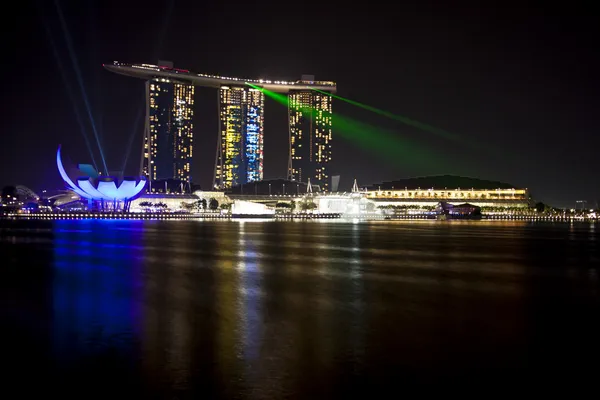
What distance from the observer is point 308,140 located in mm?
165250

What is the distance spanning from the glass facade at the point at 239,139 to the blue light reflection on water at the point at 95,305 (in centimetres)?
13322

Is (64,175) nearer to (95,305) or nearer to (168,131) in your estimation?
(168,131)

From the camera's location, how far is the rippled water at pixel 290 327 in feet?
24.0

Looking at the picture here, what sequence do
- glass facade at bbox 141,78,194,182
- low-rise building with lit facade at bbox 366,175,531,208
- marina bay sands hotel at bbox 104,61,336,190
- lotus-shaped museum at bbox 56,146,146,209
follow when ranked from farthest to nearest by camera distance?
marina bay sands hotel at bbox 104,61,336,190 → glass facade at bbox 141,78,194,182 → low-rise building with lit facade at bbox 366,175,531,208 → lotus-shaped museum at bbox 56,146,146,209

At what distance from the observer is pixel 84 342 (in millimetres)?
9180

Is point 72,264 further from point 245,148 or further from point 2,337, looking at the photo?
point 245,148

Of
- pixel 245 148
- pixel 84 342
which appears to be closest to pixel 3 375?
pixel 84 342

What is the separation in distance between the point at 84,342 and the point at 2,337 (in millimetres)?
1475

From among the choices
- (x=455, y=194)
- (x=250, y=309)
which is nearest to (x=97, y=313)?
(x=250, y=309)

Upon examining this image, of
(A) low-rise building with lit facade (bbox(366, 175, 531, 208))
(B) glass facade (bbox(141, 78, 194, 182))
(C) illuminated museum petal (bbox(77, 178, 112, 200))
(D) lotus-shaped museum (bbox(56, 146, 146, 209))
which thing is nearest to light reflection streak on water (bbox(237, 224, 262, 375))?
(C) illuminated museum petal (bbox(77, 178, 112, 200))

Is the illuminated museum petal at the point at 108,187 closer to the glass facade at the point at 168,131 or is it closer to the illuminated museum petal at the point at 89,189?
the illuminated museum petal at the point at 89,189

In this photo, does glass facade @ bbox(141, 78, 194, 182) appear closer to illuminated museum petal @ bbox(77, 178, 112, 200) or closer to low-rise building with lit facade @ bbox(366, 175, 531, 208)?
low-rise building with lit facade @ bbox(366, 175, 531, 208)

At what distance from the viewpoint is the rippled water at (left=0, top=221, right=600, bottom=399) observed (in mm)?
7312

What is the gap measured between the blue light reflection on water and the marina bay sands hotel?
128897mm
